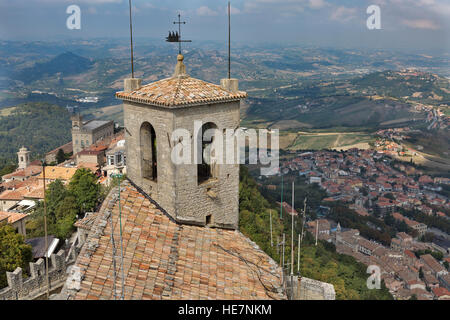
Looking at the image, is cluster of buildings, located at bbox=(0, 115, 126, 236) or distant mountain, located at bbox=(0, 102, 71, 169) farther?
distant mountain, located at bbox=(0, 102, 71, 169)

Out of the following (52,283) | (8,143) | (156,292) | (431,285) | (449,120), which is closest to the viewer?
(156,292)

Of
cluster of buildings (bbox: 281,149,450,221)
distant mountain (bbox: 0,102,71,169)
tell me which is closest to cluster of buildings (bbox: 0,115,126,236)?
cluster of buildings (bbox: 281,149,450,221)

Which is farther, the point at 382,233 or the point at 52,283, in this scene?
the point at 382,233

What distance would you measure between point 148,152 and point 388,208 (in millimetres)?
71706

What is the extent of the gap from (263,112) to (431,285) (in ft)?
319

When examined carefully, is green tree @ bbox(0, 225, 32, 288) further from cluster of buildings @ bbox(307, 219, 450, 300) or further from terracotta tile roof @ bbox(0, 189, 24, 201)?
cluster of buildings @ bbox(307, 219, 450, 300)

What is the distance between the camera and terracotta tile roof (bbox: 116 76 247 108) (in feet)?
33.0

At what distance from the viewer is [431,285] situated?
4784 cm

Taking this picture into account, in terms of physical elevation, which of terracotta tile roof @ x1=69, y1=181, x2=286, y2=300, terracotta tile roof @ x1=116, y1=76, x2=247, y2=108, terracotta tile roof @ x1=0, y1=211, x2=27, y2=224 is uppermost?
terracotta tile roof @ x1=116, y1=76, x2=247, y2=108

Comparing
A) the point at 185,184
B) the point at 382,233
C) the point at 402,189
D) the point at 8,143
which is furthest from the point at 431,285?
the point at 8,143

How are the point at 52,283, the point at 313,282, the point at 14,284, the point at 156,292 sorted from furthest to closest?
1. the point at 52,283
2. the point at 14,284
3. the point at 313,282
4. the point at 156,292

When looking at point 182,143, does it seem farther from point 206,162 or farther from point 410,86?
point 410,86

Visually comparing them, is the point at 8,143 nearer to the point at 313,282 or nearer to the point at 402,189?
the point at 402,189

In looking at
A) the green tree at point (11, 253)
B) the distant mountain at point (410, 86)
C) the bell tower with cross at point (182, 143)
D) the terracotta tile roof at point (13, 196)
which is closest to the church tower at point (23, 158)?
the terracotta tile roof at point (13, 196)
